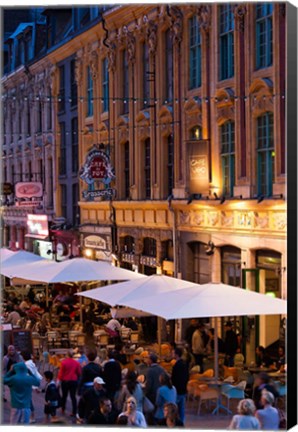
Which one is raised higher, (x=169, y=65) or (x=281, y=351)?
(x=169, y=65)

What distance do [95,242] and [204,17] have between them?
29.1ft

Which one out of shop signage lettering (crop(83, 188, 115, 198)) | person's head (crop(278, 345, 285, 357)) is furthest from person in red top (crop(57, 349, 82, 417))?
shop signage lettering (crop(83, 188, 115, 198))

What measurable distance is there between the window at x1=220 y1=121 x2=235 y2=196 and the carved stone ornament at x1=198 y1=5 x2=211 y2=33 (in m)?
2.28

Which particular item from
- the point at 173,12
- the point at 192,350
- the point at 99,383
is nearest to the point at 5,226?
the point at 173,12

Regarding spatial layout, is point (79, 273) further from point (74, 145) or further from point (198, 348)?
point (74, 145)

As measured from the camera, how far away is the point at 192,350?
21.6 m

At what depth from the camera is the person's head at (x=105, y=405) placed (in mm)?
16781

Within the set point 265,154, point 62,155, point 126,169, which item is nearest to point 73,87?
point 62,155

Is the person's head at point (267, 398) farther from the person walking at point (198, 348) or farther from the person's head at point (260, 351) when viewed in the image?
the person walking at point (198, 348)

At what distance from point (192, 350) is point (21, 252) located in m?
9.11

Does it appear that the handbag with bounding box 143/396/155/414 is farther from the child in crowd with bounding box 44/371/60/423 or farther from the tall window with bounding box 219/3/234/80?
the tall window with bounding box 219/3/234/80

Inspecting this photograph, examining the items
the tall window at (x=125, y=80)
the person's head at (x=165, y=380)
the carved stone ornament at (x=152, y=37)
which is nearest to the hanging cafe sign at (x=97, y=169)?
the tall window at (x=125, y=80)

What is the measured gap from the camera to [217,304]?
18.4 metres

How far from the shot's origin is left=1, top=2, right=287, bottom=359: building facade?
21.3 metres
